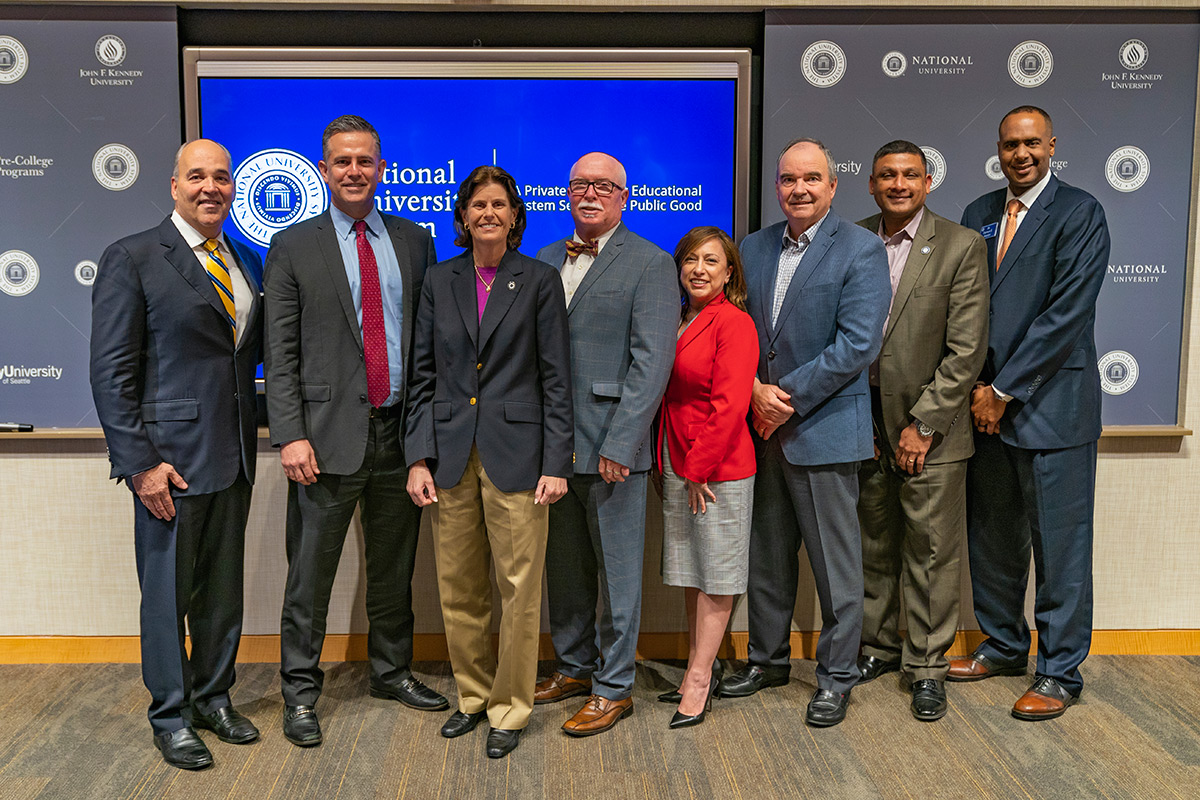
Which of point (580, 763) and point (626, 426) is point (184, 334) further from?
point (580, 763)

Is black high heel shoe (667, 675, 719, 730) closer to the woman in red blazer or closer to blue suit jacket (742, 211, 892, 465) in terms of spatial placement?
the woman in red blazer

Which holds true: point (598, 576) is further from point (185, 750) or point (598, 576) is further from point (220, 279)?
point (220, 279)

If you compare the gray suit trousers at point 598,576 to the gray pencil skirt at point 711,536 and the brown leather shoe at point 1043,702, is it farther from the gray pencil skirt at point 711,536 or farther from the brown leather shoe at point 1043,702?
the brown leather shoe at point 1043,702

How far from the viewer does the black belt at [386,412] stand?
2988 mm

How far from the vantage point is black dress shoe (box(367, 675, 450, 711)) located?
3.21 m

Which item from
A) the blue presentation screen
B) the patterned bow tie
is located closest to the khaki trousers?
the patterned bow tie

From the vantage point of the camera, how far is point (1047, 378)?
3148 mm

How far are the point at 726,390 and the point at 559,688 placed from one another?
51.9 inches

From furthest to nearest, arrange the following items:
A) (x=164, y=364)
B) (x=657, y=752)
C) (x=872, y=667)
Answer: (x=872, y=667), (x=657, y=752), (x=164, y=364)

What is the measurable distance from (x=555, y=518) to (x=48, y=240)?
2376 millimetres

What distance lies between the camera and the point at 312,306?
114 inches

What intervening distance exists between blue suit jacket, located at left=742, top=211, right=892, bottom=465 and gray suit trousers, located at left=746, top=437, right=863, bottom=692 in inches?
4.0

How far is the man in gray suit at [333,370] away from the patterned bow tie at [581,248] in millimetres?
518

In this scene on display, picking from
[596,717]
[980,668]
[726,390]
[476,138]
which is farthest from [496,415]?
[980,668]
